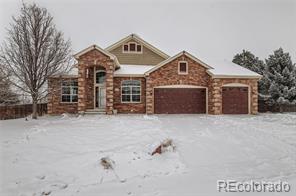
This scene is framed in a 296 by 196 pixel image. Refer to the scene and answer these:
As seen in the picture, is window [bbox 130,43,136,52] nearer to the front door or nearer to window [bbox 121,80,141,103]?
window [bbox 121,80,141,103]

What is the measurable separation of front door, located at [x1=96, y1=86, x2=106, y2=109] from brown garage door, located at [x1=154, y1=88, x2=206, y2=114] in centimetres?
456

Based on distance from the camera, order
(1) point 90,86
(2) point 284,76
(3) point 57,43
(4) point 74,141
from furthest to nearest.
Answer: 1. (2) point 284,76
2. (1) point 90,86
3. (3) point 57,43
4. (4) point 74,141

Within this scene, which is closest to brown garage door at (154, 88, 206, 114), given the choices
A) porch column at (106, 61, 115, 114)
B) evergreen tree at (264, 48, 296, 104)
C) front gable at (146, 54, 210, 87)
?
front gable at (146, 54, 210, 87)

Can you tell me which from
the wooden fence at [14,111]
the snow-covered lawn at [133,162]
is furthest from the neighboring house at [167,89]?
the snow-covered lawn at [133,162]

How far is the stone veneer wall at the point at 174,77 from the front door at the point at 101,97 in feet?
12.9

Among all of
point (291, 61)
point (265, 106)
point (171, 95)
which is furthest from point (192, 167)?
point (291, 61)

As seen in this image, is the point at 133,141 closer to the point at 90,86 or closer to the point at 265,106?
the point at 90,86

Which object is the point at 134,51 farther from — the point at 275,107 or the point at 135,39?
the point at 275,107

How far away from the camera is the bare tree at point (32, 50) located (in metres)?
13.9

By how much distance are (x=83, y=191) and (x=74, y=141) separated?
11.2 ft

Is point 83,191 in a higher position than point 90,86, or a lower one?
lower

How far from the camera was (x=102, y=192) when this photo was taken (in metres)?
4.89

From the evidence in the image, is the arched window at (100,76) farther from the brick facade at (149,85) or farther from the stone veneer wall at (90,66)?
the stone veneer wall at (90,66)

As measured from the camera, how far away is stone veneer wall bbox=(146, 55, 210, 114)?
18.5 metres
